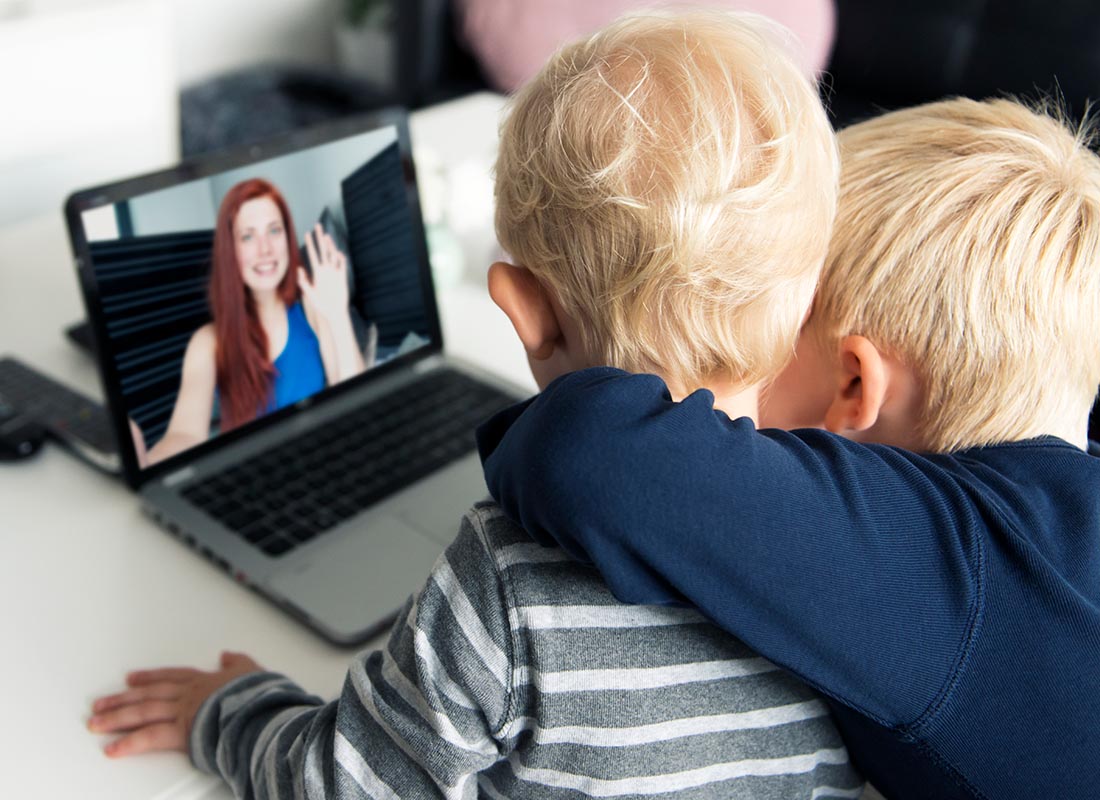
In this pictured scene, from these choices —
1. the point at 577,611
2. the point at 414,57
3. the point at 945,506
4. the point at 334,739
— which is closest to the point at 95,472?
the point at 334,739

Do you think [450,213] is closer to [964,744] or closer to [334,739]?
[334,739]

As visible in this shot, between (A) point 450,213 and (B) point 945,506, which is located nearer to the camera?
(B) point 945,506

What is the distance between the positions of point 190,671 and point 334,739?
0.65ft

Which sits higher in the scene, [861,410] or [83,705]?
[861,410]

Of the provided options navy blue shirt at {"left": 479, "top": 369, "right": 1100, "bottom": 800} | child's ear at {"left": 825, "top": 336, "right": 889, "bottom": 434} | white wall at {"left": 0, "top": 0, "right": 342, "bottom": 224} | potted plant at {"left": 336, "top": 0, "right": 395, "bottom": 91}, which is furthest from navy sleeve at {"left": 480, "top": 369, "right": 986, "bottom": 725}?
potted plant at {"left": 336, "top": 0, "right": 395, "bottom": 91}

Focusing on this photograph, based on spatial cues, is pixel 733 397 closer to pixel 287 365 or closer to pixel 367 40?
pixel 287 365

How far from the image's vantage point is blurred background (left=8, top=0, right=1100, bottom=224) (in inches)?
53.1

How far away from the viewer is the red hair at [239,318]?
879 millimetres

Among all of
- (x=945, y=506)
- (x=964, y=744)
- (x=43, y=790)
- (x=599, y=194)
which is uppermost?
(x=599, y=194)

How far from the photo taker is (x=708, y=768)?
23.8 inches

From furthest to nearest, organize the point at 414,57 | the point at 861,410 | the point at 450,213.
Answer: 1. the point at 414,57
2. the point at 450,213
3. the point at 861,410

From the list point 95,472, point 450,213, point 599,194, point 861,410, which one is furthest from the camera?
point 450,213

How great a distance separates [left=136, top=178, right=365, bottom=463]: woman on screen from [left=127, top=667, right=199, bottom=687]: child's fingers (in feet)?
0.62

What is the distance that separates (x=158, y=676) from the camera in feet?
2.49
